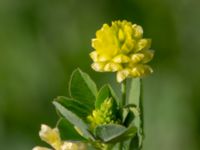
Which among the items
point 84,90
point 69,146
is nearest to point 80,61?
point 84,90

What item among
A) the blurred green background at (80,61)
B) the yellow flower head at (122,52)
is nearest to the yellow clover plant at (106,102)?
the yellow flower head at (122,52)

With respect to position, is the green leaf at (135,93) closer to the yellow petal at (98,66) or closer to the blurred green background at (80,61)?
the yellow petal at (98,66)

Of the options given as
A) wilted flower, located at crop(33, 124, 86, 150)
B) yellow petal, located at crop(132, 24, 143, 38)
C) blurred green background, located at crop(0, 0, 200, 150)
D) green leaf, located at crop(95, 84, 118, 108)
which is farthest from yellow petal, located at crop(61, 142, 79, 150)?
blurred green background, located at crop(0, 0, 200, 150)

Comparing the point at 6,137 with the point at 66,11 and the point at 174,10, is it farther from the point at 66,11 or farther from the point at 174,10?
the point at 174,10

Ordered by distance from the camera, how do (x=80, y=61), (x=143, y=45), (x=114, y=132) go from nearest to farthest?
(x=114, y=132), (x=143, y=45), (x=80, y=61)

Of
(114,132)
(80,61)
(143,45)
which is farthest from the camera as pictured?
(80,61)

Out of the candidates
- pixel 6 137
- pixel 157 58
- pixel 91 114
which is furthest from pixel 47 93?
pixel 91 114

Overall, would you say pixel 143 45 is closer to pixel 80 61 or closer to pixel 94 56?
pixel 94 56

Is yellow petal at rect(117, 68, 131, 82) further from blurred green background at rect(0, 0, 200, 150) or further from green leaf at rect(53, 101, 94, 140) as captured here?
blurred green background at rect(0, 0, 200, 150)
